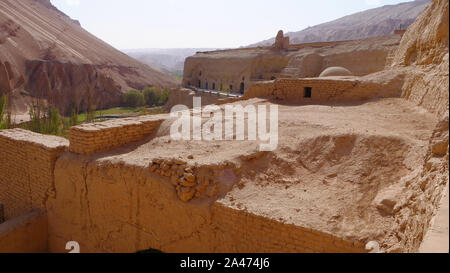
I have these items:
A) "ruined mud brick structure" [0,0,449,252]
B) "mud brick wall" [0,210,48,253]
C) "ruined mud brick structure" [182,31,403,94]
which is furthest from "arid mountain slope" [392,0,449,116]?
"ruined mud brick structure" [182,31,403,94]

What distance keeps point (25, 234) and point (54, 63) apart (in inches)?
1405

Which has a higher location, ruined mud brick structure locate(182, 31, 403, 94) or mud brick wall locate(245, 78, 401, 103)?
ruined mud brick structure locate(182, 31, 403, 94)

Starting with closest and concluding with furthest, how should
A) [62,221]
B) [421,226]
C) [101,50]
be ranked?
1. [421,226]
2. [62,221]
3. [101,50]

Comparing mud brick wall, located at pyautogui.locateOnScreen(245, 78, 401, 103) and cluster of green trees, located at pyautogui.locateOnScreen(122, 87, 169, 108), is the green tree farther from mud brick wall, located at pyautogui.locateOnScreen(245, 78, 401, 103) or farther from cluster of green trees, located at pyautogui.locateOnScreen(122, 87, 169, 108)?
mud brick wall, located at pyautogui.locateOnScreen(245, 78, 401, 103)

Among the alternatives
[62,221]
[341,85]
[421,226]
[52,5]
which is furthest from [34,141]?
[52,5]

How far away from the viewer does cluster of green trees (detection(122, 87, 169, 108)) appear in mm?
38625

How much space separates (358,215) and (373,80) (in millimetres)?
5050

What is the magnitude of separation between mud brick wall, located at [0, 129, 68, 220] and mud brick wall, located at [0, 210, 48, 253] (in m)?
0.24

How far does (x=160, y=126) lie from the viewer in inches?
230

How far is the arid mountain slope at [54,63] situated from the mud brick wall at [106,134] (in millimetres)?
28040

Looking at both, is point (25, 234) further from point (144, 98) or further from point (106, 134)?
point (144, 98)

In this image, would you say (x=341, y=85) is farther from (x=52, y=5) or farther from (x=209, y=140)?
(x=52, y=5)

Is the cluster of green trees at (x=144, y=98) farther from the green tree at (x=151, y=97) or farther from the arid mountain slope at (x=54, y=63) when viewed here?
the arid mountain slope at (x=54, y=63)

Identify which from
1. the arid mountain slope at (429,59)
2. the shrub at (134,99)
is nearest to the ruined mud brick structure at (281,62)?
the shrub at (134,99)
